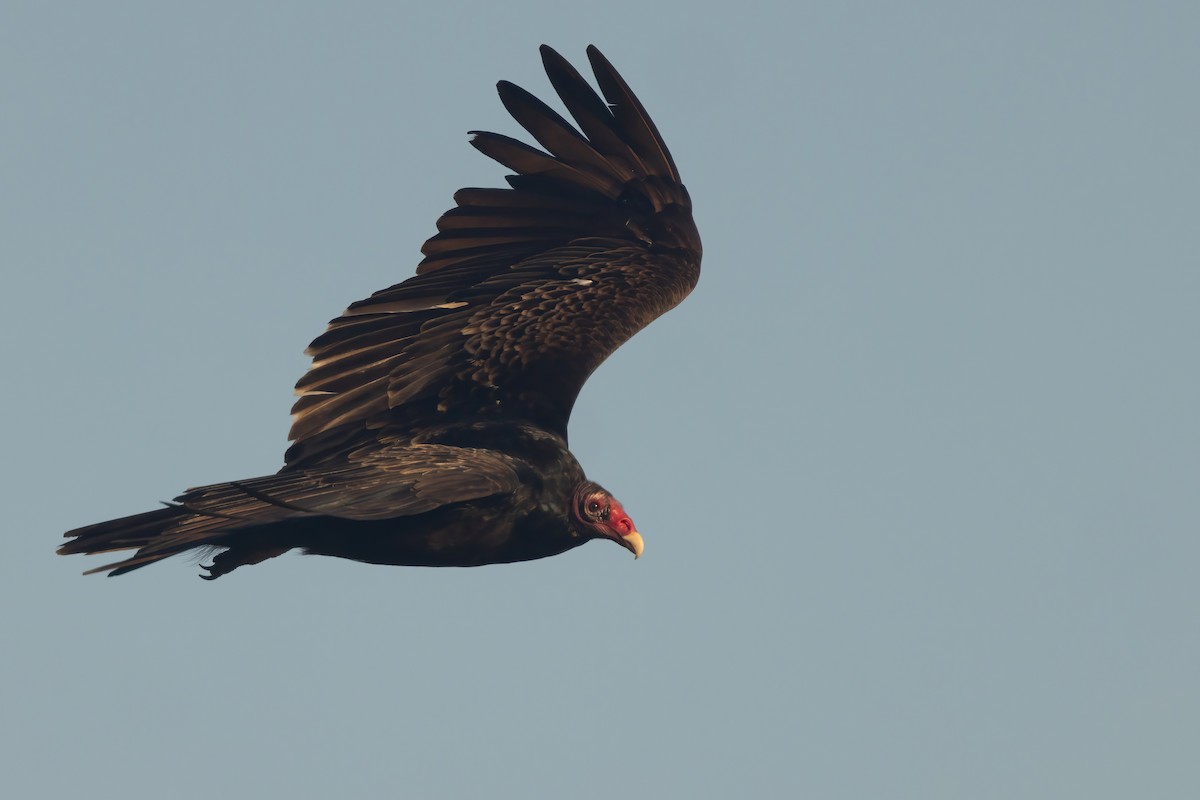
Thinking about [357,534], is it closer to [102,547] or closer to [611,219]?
[102,547]

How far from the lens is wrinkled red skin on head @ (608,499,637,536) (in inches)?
384

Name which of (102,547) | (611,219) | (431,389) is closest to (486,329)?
(431,389)

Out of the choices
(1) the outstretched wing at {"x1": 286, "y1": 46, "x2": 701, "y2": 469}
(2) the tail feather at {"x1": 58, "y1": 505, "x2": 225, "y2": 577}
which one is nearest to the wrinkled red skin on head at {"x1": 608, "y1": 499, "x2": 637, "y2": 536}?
(1) the outstretched wing at {"x1": 286, "y1": 46, "x2": 701, "y2": 469}

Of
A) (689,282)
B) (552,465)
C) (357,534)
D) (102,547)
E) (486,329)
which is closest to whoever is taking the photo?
(102,547)

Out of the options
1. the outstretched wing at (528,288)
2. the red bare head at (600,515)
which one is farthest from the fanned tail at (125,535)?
the red bare head at (600,515)

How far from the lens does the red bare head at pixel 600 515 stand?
9680mm

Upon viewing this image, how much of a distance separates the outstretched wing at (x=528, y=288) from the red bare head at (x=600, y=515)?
0.65 meters

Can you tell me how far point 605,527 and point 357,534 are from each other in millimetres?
1411

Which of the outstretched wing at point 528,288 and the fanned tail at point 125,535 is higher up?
the outstretched wing at point 528,288

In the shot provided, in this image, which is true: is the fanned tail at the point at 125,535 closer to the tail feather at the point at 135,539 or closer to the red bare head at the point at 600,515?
the tail feather at the point at 135,539

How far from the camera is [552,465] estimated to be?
9703 mm

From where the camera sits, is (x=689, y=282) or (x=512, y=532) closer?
(x=512, y=532)

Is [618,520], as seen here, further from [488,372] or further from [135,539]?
[135,539]

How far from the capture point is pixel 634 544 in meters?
9.86
